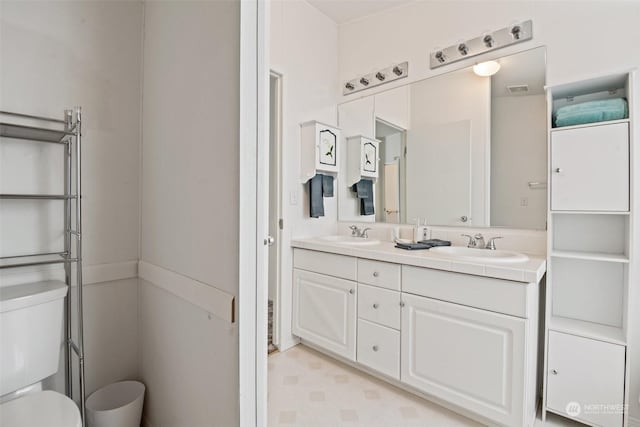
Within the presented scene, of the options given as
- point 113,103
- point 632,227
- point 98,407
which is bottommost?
point 98,407

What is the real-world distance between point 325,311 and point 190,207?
53.2 inches

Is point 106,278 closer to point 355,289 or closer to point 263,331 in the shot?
point 263,331

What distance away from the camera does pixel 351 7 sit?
2.46 metres

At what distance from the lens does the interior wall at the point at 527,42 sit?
146 centimetres

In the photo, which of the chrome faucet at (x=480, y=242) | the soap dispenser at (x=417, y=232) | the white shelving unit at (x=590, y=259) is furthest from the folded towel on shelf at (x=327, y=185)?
the white shelving unit at (x=590, y=259)

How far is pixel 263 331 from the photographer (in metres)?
0.93

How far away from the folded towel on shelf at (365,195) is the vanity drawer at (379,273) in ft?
2.39

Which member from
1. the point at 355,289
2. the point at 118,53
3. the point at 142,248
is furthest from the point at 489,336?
the point at 118,53

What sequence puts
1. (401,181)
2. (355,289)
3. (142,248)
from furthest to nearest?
(401,181) → (355,289) → (142,248)

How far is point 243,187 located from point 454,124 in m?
1.77

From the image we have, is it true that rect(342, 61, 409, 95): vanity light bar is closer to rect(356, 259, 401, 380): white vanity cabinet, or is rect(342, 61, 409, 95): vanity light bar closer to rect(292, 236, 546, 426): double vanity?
rect(292, 236, 546, 426): double vanity

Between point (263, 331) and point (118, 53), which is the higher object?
point (118, 53)

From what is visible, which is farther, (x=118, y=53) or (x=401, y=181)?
(x=401, y=181)

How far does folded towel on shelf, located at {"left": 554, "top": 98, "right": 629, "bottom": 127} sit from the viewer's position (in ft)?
4.50
